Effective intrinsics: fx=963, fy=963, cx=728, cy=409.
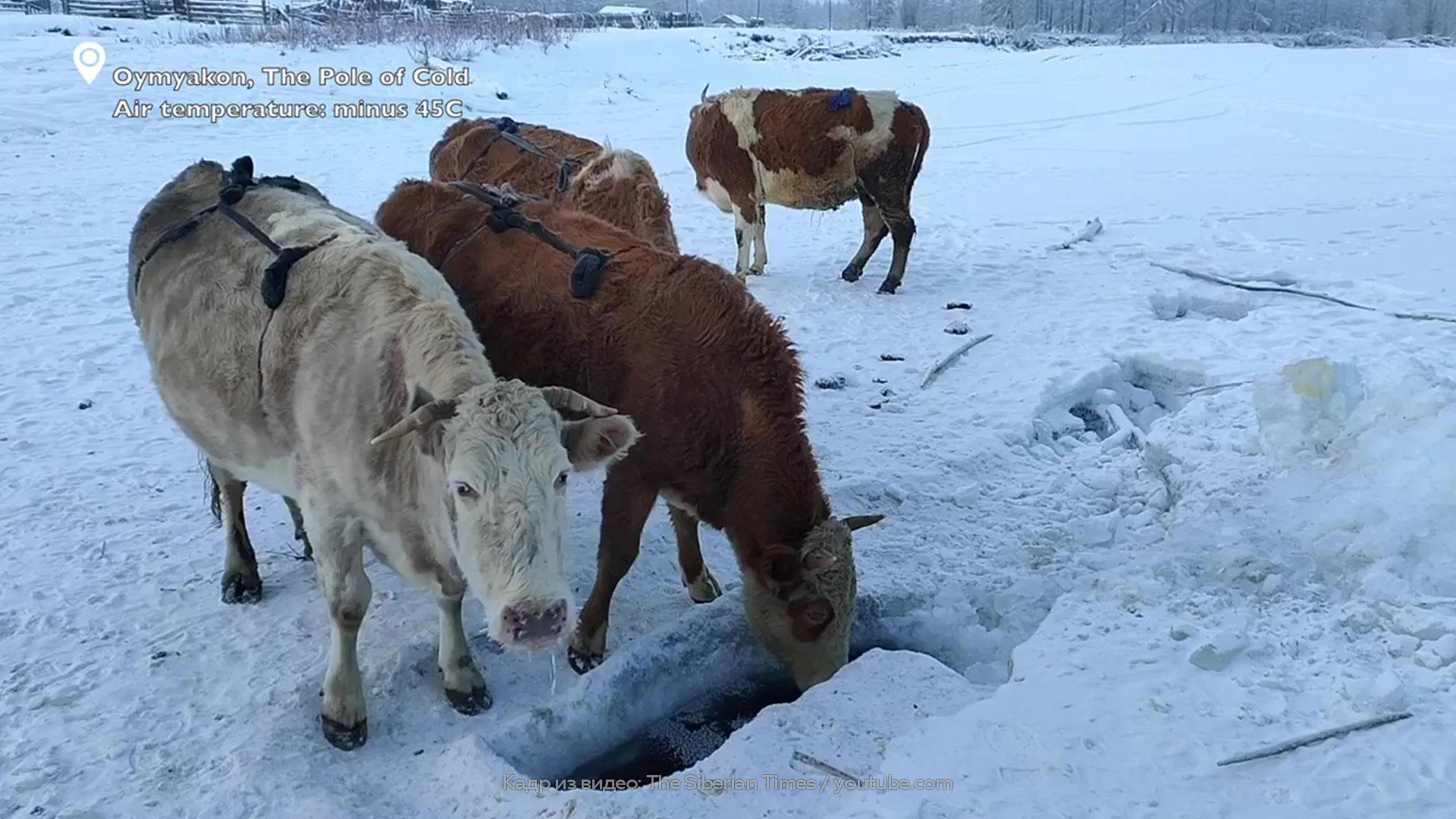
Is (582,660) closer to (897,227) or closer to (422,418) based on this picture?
(422,418)

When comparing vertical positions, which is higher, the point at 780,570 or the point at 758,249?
the point at 758,249

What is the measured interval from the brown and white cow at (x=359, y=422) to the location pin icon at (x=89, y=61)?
18480mm

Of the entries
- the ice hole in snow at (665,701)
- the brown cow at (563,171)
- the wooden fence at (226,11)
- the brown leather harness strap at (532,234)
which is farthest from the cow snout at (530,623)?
the wooden fence at (226,11)

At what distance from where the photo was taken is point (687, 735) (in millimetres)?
4074

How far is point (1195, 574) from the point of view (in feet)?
15.1

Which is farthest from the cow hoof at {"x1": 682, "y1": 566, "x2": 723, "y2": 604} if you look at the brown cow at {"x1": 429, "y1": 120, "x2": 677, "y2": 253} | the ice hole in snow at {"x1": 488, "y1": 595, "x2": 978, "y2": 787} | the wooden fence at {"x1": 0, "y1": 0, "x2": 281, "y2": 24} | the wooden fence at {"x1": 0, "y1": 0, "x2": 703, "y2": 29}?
the wooden fence at {"x1": 0, "y1": 0, "x2": 281, "y2": 24}

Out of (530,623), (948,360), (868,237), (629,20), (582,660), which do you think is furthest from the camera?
(629,20)

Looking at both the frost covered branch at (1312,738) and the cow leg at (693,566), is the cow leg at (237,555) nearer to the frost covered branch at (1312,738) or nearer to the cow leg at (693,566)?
the cow leg at (693,566)

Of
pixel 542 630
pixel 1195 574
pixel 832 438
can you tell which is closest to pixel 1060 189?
pixel 832 438

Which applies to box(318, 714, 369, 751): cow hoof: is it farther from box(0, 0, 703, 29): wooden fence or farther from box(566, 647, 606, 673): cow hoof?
box(0, 0, 703, 29): wooden fence

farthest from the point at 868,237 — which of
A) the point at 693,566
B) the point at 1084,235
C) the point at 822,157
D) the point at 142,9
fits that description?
the point at 142,9

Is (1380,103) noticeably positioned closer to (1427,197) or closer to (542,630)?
(1427,197)

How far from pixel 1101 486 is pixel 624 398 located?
305 cm

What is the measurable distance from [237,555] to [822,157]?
7.20 m
